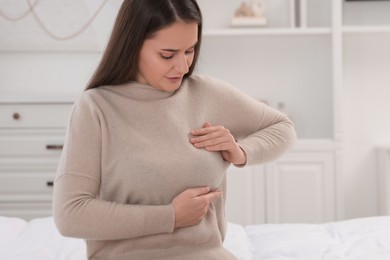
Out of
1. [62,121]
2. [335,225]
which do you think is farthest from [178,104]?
[62,121]

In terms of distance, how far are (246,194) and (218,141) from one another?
6.25ft

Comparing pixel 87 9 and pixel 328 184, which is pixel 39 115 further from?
pixel 328 184

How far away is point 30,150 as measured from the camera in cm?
322

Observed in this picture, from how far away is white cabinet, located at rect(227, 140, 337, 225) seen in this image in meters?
3.30

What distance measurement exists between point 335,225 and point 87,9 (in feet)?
6.74

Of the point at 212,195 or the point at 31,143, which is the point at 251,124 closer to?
the point at 212,195

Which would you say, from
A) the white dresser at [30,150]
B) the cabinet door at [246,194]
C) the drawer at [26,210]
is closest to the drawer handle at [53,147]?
the white dresser at [30,150]

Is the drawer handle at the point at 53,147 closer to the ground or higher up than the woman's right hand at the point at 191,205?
closer to the ground

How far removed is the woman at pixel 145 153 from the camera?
4.46ft

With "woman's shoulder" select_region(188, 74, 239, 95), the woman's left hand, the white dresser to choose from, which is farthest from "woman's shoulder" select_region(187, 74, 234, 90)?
the white dresser

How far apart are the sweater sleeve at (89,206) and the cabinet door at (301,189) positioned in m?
1.99

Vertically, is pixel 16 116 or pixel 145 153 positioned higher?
pixel 145 153

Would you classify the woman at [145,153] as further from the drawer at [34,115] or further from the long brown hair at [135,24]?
the drawer at [34,115]

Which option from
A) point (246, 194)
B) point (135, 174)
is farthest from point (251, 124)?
point (246, 194)
